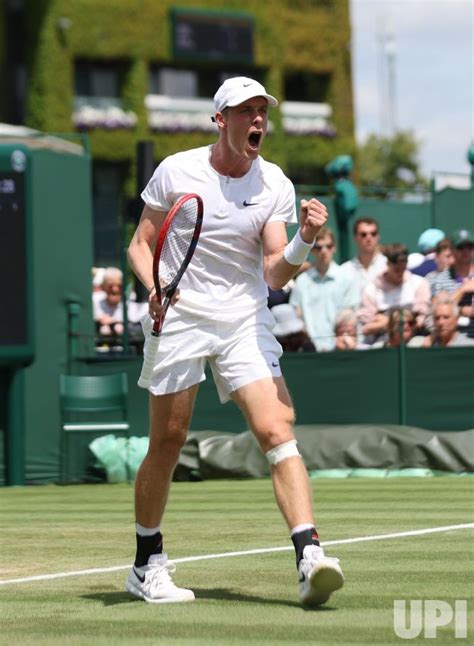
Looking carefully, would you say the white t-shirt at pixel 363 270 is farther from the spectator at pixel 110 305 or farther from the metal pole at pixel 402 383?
the spectator at pixel 110 305

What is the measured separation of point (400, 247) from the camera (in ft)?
50.8

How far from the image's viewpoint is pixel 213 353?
23.2ft

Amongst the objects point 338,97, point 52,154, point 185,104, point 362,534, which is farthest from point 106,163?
point 362,534

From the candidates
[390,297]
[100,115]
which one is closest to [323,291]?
[390,297]

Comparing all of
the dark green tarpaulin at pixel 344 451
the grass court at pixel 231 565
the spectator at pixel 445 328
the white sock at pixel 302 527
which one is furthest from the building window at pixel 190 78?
the white sock at pixel 302 527

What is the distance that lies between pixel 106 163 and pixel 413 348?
36942 millimetres

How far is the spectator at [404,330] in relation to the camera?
1552 cm

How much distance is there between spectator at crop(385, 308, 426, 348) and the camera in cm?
1552

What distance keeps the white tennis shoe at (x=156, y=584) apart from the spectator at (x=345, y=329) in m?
8.65

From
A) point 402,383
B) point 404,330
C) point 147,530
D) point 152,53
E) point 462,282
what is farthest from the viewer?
point 152,53

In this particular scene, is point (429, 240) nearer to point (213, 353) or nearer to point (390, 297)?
point (390, 297)

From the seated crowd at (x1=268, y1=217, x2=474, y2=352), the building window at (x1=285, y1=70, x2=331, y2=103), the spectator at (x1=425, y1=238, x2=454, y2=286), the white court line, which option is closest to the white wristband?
the white court line

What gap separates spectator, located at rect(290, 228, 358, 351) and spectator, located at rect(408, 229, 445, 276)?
172 centimetres

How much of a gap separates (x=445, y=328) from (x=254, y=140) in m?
8.71
